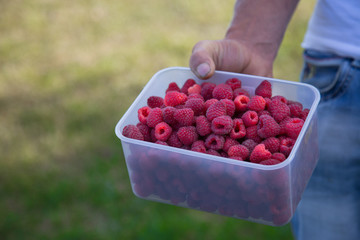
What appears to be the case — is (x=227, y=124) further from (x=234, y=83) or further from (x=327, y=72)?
(x=327, y=72)

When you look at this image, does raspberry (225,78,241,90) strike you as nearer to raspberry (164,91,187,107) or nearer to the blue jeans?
raspberry (164,91,187,107)

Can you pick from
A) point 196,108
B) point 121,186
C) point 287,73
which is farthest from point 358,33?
point 287,73

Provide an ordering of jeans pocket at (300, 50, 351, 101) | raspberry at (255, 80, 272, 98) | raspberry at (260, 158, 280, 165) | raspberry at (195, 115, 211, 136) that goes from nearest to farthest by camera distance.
→ 1. raspberry at (260, 158, 280, 165)
2. raspberry at (195, 115, 211, 136)
3. raspberry at (255, 80, 272, 98)
4. jeans pocket at (300, 50, 351, 101)

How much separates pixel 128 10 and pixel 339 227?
95.3 inches

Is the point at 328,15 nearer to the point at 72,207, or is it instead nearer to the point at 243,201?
the point at 243,201

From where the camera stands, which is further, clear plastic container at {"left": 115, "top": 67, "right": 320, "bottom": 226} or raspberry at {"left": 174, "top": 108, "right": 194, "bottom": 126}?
raspberry at {"left": 174, "top": 108, "right": 194, "bottom": 126}

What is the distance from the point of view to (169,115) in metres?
1.06

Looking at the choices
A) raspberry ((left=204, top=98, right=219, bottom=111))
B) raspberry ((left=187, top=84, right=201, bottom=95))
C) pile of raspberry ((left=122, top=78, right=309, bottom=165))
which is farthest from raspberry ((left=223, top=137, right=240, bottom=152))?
raspberry ((left=187, top=84, right=201, bottom=95))

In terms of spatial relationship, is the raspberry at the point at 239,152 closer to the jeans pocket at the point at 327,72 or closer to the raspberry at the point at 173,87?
the raspberry at the point at 173,87

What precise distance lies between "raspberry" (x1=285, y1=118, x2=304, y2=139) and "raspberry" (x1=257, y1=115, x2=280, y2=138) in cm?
2

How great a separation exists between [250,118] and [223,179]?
0.52 ft

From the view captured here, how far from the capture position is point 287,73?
2730mm

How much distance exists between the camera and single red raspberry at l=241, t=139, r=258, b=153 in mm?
1002

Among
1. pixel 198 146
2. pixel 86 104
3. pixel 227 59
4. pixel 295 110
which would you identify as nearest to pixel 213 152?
pixel 198 146
